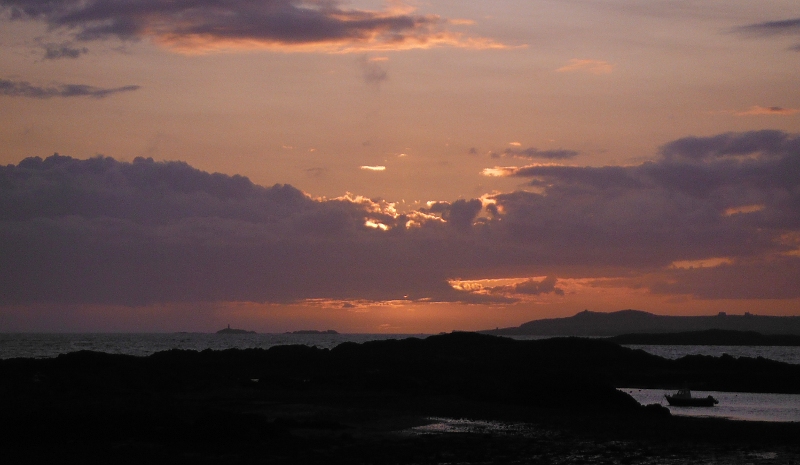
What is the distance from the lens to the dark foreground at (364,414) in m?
28.4

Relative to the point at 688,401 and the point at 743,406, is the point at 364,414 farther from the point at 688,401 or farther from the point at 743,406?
the point at 743,406

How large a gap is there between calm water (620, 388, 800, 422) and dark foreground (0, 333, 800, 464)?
461cm

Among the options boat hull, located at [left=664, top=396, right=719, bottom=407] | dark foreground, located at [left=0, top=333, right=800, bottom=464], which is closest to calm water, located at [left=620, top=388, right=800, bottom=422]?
boat hull, located at [left=664, top=396, right=719, bottom=407]

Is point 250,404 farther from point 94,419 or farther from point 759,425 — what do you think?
point 759,425

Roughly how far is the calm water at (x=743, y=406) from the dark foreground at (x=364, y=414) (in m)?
4.61

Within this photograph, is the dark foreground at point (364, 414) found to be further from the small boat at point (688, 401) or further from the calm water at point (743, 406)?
the small boat at point (688, 401)

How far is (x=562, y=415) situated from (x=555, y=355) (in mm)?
43208

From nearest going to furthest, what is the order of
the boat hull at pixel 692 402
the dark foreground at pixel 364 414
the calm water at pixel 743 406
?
the dark foreground at pixel 364 414, the calm water at pixel 743 406, the boat hull at pixel 692 402

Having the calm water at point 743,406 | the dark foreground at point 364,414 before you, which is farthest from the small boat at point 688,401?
the dark foreground at point 364,414

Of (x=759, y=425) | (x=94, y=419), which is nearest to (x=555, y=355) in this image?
(x=759, y=425)

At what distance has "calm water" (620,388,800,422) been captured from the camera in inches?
1861

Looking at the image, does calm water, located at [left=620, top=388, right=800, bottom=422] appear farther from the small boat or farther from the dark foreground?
the dark foreground

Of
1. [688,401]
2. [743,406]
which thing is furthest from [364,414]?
[743,406]

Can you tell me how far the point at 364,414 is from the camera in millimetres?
41625
